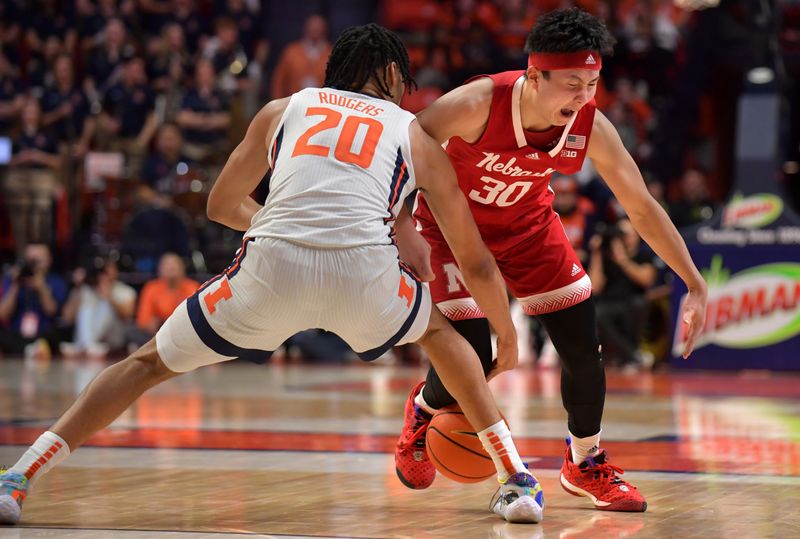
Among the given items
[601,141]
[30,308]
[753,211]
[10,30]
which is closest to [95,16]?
[10,30]

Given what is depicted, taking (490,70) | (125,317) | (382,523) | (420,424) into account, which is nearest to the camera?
(382,523)

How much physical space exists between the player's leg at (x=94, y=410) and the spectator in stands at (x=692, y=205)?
9260 mm

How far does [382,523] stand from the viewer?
164 inches

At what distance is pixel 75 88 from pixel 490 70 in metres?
5.51

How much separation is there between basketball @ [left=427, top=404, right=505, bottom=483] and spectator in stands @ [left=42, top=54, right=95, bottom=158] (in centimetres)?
1194

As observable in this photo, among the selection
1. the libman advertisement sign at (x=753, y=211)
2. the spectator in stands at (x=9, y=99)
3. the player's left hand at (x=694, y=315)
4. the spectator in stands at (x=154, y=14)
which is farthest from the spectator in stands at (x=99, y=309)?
the player's left hand at (x=694, y=315)

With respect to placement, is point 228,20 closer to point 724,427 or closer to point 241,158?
point 724,427

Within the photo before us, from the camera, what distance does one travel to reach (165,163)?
1469 cm

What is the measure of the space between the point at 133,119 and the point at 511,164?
11571mm

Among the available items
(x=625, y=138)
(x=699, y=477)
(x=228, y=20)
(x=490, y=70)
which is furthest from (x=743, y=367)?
(x=228, y=20)

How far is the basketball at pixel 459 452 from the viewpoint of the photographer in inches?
182

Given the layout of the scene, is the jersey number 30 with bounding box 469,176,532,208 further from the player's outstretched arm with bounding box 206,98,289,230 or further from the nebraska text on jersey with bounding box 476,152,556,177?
the player's outstretched arm with bounding box 206,98,289,230

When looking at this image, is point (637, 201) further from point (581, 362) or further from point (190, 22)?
point (190, 22)

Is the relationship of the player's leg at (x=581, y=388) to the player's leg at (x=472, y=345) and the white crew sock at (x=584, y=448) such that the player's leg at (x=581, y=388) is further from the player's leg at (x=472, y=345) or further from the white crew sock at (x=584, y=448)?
the player's leg at (x=472, y=345)
